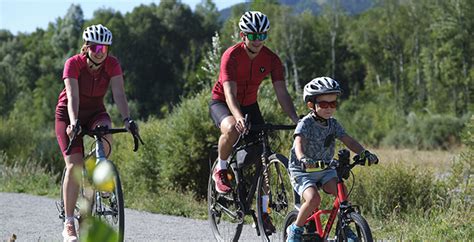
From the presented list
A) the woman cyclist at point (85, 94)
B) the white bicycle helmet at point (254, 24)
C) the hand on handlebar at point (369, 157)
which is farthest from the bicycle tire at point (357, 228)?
the woman cyclist at point (85, 94)

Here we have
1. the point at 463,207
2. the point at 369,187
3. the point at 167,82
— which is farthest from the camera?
the point at 167,82

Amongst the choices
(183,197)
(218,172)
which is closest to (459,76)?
(183,197)

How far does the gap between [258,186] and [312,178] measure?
1177mm

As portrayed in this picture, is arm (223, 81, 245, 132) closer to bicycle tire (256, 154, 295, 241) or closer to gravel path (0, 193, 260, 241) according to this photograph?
bicycle tire (256, 154, 295, 241)

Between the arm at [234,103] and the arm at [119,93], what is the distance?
2.98 feet

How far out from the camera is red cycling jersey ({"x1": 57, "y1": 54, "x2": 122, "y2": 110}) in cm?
633

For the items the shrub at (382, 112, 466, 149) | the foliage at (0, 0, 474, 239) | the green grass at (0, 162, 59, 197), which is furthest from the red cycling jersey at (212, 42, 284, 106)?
the shrub at (382, 112, 466, 149)

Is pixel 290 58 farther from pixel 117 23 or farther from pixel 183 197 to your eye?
pixel 183 197

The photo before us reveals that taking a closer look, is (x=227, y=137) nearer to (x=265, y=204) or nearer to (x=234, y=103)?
(x=234, y=103)

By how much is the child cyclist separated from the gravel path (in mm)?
2480

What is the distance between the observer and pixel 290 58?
7056cm

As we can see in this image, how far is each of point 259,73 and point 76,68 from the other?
60.1 inches

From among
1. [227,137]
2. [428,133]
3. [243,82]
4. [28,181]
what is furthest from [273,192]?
[428,133]

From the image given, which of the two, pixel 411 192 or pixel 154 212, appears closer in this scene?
pixel 411 192
